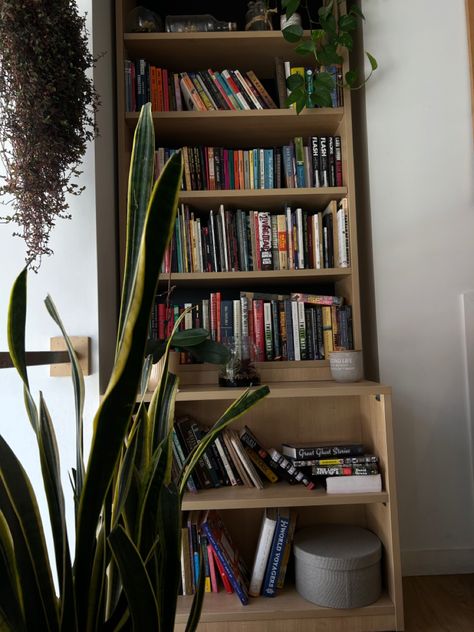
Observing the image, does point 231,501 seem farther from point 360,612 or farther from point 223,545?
point 360,612

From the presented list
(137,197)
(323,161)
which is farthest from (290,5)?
(137,197)

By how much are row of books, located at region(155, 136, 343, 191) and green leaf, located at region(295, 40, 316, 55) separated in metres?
0.28

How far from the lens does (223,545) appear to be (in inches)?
58.9

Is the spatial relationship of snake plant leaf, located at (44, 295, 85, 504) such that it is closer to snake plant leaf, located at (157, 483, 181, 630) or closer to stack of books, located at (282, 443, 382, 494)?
snake plant leaf, located at (157, 483, 181, 630)

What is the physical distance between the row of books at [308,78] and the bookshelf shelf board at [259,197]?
303mm

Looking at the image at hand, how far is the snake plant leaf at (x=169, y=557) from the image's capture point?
0.68 meters

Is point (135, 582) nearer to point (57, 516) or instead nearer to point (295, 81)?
point (57, 516)

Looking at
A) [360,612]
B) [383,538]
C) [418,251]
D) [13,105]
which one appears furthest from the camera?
[418,251]

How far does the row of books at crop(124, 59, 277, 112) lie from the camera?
177cm

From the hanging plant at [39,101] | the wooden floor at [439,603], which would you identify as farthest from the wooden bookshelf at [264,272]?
the hanging plant at [39,101]

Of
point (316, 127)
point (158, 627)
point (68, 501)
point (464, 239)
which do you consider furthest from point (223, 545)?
point (316, 127)

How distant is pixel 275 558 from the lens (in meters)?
1.46

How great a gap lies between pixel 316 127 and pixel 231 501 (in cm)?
135

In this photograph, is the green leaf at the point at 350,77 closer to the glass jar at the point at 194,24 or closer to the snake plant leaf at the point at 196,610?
the glass jar at the point at 194,24
